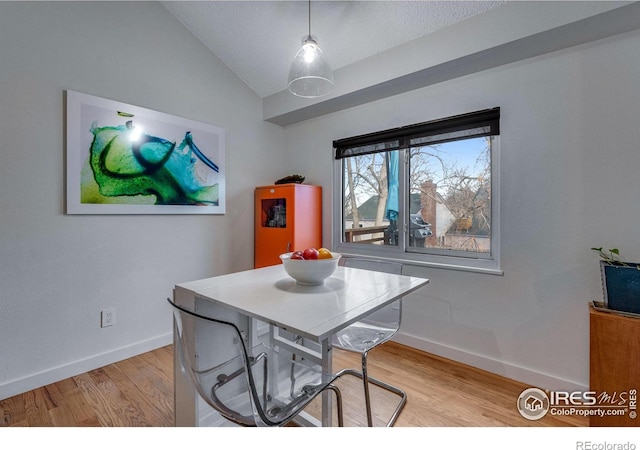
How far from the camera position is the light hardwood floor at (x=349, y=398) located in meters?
1.65

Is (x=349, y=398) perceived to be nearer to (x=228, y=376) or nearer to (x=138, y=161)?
(x=228, y=376)

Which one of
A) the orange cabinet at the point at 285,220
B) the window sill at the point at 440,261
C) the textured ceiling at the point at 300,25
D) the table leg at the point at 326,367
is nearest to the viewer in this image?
the table leg at the point at 326,367

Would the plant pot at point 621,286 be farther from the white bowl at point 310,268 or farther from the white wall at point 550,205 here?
the white bowl at point 310,268

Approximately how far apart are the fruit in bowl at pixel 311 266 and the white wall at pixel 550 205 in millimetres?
1336

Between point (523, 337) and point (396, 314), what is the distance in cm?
94

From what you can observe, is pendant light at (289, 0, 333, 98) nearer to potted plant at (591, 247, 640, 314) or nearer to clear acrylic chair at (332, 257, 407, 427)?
clear acrylic chair at (332, 257, 407, 427)

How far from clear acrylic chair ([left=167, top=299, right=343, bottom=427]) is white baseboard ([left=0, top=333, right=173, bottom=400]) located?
1614 mm

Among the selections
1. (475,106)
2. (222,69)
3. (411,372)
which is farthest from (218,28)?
(411,372)

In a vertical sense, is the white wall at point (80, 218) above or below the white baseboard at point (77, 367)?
above

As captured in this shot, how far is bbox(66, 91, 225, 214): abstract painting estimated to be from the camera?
2086 mm

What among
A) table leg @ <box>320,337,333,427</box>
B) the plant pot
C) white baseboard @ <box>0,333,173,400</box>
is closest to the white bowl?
table leg @ <box>320,337,333,427</box>

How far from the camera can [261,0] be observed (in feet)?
7.29

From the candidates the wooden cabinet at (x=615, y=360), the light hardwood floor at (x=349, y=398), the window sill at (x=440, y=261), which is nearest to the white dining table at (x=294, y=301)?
the light hardwood floor at (x=349, y=398)

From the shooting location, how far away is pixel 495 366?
2.12 meters
